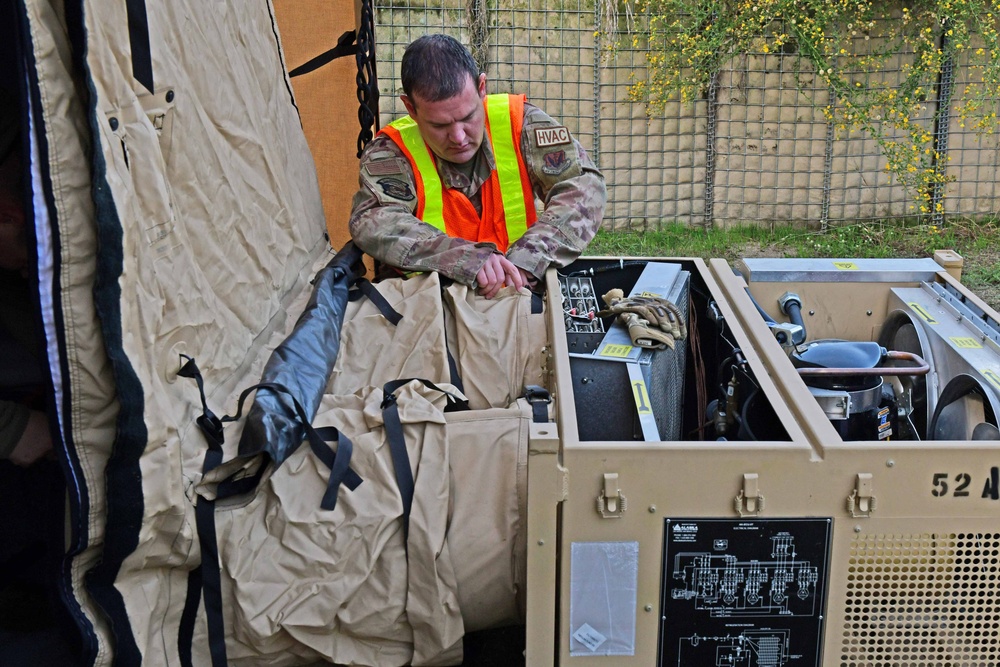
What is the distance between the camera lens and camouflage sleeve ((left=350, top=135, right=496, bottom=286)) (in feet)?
9.36

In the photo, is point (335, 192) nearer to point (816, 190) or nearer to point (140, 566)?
point (140, 566)

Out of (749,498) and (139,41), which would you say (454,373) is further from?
(139,41)

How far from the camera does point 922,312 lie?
270 centimetres

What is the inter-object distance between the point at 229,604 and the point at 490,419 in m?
0.68

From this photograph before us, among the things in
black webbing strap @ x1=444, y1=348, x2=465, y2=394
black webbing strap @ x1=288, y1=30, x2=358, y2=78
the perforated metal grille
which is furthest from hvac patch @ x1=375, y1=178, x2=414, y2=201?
the perforated metal grille

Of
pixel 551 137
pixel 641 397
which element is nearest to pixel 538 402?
pixel 641 397

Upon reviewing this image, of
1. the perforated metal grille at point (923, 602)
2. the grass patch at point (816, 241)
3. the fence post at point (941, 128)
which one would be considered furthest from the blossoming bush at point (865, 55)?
the perforated metal grille at point (923, 602)

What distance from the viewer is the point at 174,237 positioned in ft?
6.64

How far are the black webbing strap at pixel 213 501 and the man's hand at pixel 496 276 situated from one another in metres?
0.82

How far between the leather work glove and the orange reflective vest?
0.76 metres

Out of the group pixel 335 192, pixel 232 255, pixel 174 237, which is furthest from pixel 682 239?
pixel 174 237

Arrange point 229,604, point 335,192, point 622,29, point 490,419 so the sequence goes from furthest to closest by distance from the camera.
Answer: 1. point 622,29
2. point 335,192
3. point 490,419
4. point 229,604

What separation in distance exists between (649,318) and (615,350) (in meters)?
0.17

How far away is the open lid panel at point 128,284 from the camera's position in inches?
63.6
